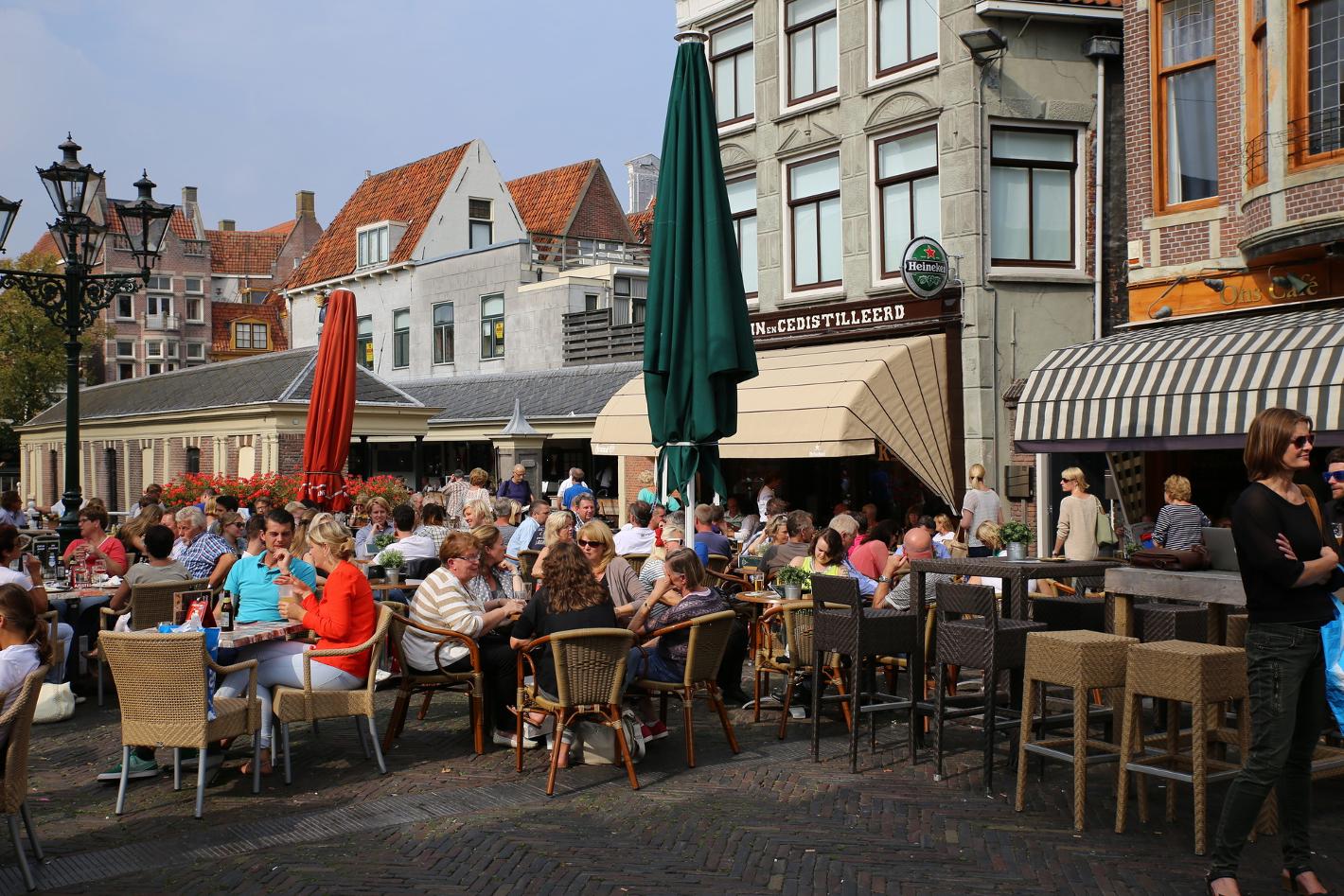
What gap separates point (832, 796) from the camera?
6.60 m

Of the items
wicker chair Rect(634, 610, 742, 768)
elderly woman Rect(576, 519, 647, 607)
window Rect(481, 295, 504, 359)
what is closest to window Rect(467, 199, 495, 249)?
window Rect(481, 295, 504, 359)

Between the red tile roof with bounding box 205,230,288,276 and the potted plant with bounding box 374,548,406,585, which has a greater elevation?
the red tile roof with bounding box 205,230,288,276

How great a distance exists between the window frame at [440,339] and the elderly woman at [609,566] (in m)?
24.6

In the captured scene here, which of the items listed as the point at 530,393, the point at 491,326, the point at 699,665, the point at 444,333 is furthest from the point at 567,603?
the point at 444,333

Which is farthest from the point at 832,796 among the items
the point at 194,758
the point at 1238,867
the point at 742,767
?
the point at 194,758

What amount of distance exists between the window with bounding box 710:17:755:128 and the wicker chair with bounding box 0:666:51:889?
15.4 m

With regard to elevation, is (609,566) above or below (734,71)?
below

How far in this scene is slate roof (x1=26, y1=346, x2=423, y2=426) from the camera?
25.8m

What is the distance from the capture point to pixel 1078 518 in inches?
486

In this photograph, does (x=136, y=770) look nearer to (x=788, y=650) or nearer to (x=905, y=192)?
(x=788, y=650)

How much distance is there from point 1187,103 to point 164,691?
40.7 ft

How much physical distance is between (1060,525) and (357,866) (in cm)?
897

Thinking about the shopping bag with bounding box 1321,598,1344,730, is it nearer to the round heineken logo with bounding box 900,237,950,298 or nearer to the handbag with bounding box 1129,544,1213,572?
the handbag with bounding box 1129,544,1213,572

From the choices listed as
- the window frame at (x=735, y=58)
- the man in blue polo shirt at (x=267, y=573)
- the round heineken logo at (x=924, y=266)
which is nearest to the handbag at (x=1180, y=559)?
the man in blue polo shirt at (x=267, y=573)
